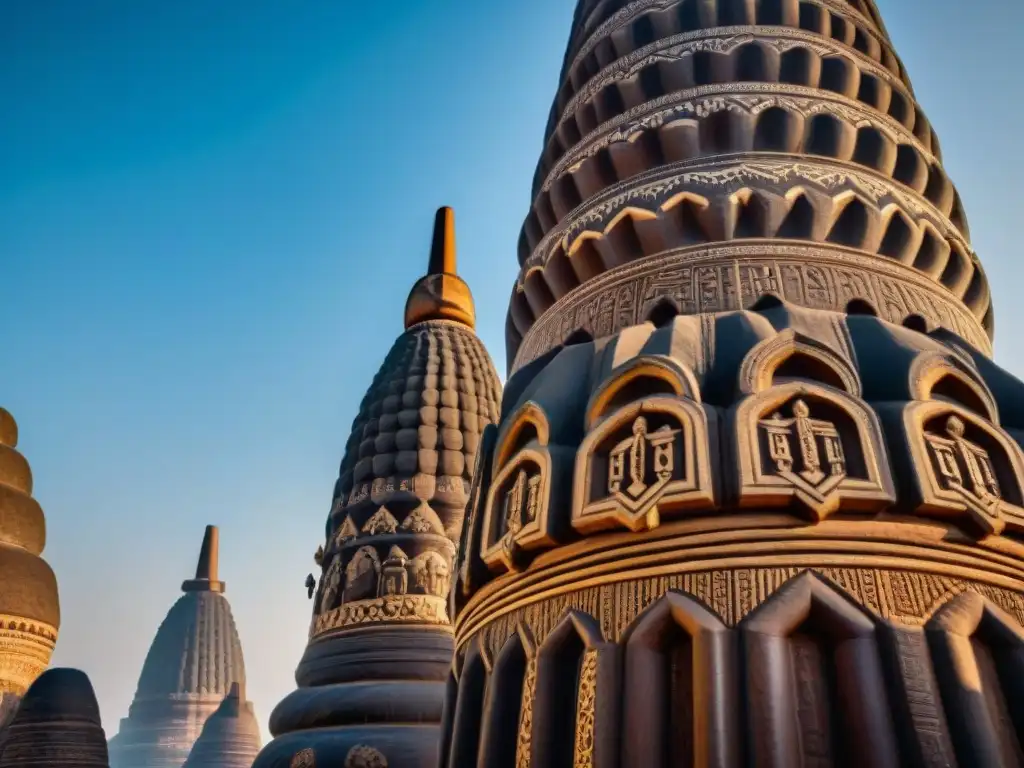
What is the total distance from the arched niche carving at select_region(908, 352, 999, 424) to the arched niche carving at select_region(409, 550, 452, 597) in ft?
25.0

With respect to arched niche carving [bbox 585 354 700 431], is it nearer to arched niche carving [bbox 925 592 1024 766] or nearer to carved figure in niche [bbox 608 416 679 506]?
carved figure in niche [bbox 608 416 679 506]

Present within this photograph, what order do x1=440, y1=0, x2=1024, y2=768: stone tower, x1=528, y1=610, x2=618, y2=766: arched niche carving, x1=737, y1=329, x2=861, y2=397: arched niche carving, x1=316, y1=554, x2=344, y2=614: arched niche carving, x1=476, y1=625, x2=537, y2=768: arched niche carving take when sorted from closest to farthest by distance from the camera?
x1=440, y1=0, x2=1024, y2=768: stone tower
x1=528, y1=610, x2=618, y2=766: arched niche carving
x1=476, y1=625, x2=537, y2=768: arched niche carving
x1=737, y1=329, x2=861, y2=397: arched niche carving
x1=316, y1=554, x2=344, y2=614: arched niche carving

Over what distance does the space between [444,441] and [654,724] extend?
30.8ft

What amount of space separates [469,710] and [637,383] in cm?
173

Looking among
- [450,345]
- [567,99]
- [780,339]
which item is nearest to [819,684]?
[780,339]

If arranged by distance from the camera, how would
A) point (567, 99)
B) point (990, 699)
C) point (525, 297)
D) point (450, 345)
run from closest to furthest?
point (990, 699) → point (525, 297) → point (567, 99) → point (450, 345)

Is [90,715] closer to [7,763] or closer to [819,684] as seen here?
[7,763]

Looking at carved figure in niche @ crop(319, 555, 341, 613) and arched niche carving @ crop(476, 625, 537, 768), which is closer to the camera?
arched niche carving @ crop(476, 625, 537, 768)

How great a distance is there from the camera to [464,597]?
15.7ft

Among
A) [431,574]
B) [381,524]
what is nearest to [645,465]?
[431,574]

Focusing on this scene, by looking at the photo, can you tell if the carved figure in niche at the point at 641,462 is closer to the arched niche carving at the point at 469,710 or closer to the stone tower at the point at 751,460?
the stone tower at the point at 751,460

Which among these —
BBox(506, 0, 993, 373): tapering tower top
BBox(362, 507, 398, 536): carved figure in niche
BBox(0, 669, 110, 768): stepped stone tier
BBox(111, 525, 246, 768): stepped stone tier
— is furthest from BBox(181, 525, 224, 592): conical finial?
BBox(506, 0, 993, 373): tapering tower top

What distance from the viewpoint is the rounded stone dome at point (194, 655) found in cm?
3319

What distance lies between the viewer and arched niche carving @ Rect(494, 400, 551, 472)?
445cm
